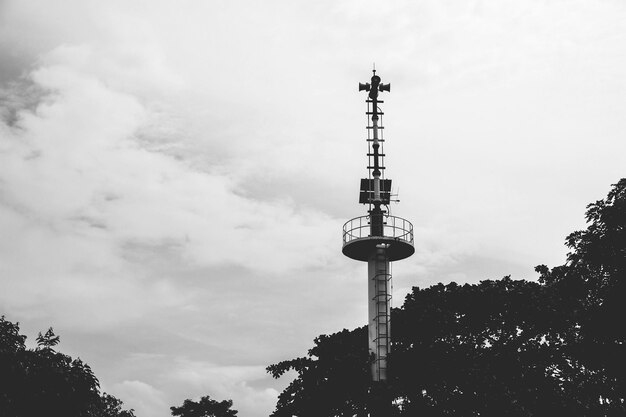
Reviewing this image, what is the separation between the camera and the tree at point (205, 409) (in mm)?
86938

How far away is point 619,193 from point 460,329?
49.8 ft

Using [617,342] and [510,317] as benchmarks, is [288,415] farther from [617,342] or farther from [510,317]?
[617,342]

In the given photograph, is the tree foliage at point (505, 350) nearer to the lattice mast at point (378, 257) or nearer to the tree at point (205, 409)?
the lattice mast at point (378, 257)

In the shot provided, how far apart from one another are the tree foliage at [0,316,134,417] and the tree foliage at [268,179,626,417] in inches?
747

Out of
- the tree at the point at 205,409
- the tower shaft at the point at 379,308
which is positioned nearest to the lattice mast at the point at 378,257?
the tower shaft at the point at 379,308

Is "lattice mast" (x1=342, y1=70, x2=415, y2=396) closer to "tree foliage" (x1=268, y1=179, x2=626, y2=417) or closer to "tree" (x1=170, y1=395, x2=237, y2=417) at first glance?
"tree foliage" (x1=268, y1=179, x2=626, y2=417)

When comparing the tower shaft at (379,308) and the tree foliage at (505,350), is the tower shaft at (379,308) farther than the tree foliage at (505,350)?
Yes

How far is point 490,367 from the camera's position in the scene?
44.1 meters

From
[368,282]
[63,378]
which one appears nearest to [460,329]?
[368,282]

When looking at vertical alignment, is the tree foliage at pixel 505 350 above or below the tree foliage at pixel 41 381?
above

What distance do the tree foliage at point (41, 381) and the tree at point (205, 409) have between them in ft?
204

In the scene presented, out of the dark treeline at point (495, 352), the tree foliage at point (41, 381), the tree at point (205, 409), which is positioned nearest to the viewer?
the tree foliage at point (41, 381)

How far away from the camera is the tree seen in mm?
86938

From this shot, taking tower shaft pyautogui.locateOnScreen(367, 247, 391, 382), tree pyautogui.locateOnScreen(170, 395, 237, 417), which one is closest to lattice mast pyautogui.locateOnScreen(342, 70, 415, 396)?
tower shaft pyautogui.locateOnScreen(367, 247, 391, 382)
